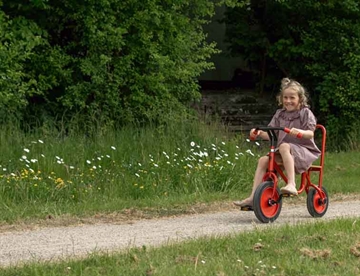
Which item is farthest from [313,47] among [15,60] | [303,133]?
[303,133]

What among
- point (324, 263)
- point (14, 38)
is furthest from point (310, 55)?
point (324, 263)

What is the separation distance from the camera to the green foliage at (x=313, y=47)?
753 inches

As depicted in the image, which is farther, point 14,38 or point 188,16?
point 188,16

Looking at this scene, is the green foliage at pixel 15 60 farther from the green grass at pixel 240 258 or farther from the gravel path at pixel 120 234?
the green grass at pixel 240 258

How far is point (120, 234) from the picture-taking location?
8930mm

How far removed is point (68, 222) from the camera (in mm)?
9773

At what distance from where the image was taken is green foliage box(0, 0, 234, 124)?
14.8 meters

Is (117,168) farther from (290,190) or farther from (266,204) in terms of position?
(290,190)

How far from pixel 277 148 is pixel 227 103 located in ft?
38.9

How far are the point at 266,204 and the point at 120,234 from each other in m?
1.67

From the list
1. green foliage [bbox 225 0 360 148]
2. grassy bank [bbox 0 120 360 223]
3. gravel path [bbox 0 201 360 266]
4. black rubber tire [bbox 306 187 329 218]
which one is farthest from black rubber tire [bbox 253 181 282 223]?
green foliage [bbox 225 0 360 148]

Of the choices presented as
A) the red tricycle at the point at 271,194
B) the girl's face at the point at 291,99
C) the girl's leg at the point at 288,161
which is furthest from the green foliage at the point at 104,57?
the girl's leg at the point at 288,161

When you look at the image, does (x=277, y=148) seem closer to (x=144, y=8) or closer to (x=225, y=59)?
(x=144, y=8)

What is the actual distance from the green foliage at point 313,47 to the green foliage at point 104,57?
471 cm
